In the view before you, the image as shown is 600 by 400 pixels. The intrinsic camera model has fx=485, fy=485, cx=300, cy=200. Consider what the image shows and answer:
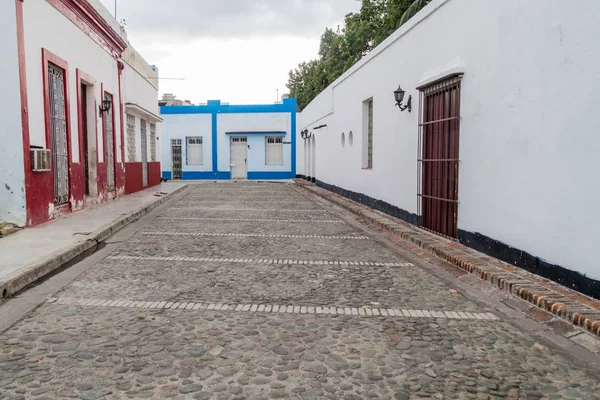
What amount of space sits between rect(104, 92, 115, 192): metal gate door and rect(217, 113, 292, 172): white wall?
16063mm

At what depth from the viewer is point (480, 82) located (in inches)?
252

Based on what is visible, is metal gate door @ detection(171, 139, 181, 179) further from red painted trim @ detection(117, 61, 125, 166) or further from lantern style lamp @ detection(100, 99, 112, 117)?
lantern style lamp @ detection(100, 99, 112, 117)

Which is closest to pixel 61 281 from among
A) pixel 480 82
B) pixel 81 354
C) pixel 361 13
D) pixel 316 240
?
pixel 81 354

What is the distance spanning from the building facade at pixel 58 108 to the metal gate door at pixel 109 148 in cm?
3

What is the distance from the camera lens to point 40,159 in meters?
8.23

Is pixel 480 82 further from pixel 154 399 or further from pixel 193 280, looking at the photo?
pixel 154 399

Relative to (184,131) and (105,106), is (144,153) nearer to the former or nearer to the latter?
(105,106)

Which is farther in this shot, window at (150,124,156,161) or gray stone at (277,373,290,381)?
window at (150,124,156,161)

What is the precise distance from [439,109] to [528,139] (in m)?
2.72

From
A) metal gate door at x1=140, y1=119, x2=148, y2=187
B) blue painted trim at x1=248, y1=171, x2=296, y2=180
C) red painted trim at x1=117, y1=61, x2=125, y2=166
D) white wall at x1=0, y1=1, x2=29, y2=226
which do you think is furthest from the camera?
blue painted trim at x1=248, y1=171, x2=296, y2=180

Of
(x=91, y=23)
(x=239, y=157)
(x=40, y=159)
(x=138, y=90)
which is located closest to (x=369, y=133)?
(x=91, y=23)

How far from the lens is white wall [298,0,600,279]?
432cm

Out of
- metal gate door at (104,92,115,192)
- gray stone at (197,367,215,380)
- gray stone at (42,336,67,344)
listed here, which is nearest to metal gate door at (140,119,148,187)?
metal gate door at (104,92,115,192)

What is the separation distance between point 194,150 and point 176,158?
122 cm
